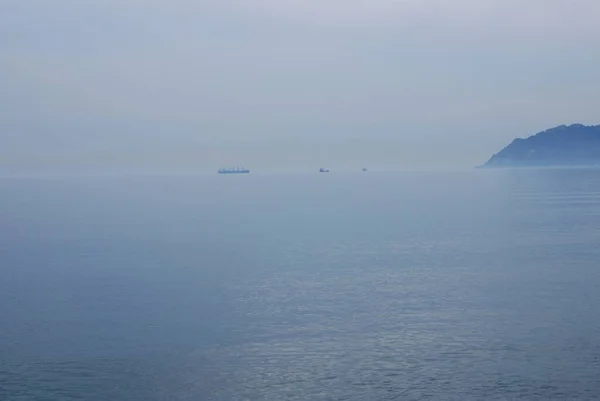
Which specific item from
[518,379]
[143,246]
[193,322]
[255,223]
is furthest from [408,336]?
[255,223]

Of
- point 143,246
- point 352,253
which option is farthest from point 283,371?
point 143,246

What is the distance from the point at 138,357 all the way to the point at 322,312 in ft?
33.4

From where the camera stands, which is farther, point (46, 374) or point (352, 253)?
point (352, 253)

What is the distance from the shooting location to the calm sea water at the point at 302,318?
25.2 m

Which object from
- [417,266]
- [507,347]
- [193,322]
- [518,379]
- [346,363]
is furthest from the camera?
[417,266]

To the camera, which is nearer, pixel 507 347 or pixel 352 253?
pixel 507 347

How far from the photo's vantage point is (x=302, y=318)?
33.2 meters

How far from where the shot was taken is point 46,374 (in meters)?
26.0

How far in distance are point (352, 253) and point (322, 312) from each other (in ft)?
65.5

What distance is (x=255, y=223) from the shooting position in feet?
273

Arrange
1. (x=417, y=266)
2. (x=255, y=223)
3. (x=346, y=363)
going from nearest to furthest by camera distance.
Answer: (x=346, y=363) < (x=417, y=266) < (x=255, y=223)

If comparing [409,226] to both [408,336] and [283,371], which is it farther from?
[283,371]

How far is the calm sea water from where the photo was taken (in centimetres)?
2516

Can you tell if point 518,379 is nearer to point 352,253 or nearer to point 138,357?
point 138,357
